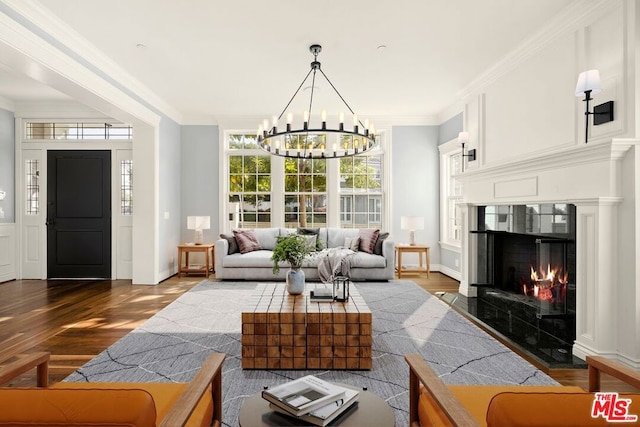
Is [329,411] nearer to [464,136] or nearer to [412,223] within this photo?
[464,136]

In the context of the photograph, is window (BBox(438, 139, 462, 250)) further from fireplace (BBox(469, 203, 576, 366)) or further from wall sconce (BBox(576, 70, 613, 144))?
wall sconce (BBox(576, 70, 613, 144))

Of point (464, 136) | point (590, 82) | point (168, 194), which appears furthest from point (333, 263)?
point (590, 82)

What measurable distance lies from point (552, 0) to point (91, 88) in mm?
4430

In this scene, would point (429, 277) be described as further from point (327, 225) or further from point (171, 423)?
point (171, 423)

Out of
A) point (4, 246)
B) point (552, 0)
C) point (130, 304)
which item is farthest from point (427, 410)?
point (4, 246)

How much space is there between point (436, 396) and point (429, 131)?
6.17 metres

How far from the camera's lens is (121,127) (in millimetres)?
6340

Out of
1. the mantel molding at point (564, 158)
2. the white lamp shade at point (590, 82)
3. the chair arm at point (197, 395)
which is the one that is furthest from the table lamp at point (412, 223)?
A: the chair arm at point (197, 395)

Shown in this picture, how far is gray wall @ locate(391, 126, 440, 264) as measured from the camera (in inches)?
272

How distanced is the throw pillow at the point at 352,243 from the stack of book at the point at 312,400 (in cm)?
468

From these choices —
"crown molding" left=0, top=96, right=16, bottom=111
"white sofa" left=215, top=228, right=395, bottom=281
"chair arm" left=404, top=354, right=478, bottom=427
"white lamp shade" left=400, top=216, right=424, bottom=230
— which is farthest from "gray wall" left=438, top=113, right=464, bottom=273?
"crown molding" left=0, top=96, right=16, bottom=111

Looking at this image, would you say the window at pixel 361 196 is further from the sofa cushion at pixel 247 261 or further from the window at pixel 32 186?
the window at pixel 32 186

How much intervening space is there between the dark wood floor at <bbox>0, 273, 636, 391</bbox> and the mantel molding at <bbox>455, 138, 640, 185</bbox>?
157 centimetres

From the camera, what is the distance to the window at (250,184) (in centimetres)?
709
